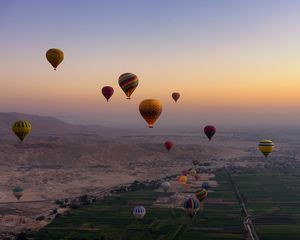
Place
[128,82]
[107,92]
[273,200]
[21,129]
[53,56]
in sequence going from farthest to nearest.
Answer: [273,200] → [107,92] → [21,129] → [53,56] → [128,82]

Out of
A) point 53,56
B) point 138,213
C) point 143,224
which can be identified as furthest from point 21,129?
point 143,224

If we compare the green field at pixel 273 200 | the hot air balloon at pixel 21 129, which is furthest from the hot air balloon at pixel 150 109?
the green field at pixel 273 200

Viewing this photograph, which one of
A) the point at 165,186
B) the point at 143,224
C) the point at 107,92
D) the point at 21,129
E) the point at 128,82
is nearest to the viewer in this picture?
the point at 128,82

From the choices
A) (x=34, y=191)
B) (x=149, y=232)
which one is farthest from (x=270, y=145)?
(x=34, y=191)

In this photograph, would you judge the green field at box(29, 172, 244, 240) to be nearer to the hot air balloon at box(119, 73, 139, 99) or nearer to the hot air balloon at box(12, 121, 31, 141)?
the hot air balloon at box(12, 121, 31, 141)

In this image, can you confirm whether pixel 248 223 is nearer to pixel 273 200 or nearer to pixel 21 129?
pixel 273 200

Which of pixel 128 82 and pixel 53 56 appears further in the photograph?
pixel 53 56

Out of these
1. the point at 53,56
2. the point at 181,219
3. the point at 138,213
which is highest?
the point at 53,56

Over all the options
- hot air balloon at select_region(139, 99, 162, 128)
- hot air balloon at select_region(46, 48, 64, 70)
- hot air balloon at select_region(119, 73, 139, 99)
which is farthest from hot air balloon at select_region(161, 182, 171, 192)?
hot air balloon at select_region(46, 48, 64, 70)
